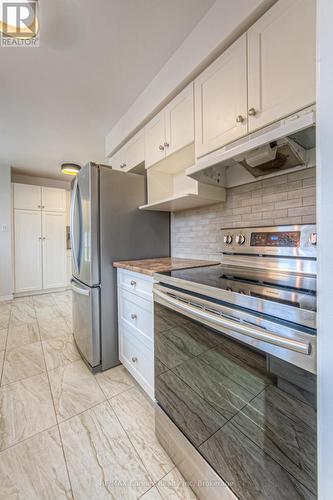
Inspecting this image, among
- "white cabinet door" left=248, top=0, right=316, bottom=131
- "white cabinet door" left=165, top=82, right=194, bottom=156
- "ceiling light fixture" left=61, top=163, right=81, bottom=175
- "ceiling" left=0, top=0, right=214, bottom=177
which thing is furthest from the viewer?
"ceiling light fixture" left=61, top=163, right=81, bottom=175

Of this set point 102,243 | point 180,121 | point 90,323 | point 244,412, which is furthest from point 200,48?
point 90,323

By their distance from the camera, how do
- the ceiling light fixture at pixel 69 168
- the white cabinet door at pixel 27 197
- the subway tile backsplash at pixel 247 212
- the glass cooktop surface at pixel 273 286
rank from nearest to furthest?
the glass cooktop surface at pixel 273 286, the subway tile backsplash at pixel 247 212, the ceiling light fixture at pixel 69 168, the white cabinet door at pixel 27 197

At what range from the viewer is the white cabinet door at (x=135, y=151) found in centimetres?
198

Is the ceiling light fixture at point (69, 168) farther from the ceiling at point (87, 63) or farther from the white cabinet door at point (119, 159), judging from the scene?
the white cabinet door at point (119, 159)

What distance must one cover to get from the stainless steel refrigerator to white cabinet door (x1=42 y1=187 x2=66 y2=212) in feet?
9.14

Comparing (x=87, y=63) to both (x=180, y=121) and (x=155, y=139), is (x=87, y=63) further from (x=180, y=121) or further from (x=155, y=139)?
(x=180, y=121)

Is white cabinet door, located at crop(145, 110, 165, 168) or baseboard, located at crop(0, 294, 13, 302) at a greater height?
white cabinet door, located at crop(145, 110, 165, 168)

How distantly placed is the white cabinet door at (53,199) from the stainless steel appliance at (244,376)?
4.02m

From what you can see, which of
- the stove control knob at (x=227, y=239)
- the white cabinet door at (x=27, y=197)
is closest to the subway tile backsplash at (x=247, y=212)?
the stove control knob at (x=227, y=239)

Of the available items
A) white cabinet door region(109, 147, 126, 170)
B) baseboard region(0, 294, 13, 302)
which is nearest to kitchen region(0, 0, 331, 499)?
white cabinet door region(109, 147, 126, 170)

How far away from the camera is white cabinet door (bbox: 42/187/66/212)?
13.9 feet

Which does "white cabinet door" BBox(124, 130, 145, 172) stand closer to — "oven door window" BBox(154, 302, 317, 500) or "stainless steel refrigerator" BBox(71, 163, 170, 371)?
"stainless steel refrigerator" BBox(71, 163, 170, 371)

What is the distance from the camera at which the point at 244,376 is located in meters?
0.67

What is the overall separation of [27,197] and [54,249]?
1.09 metres
